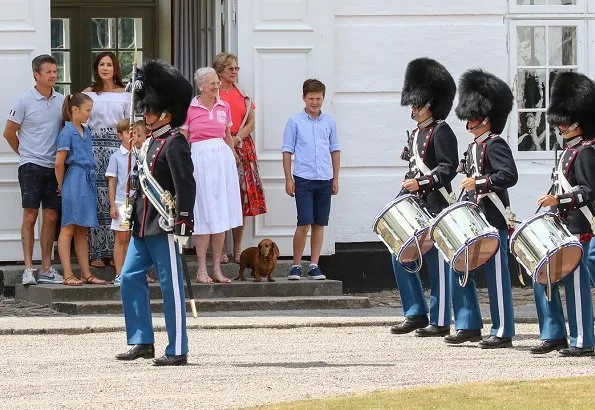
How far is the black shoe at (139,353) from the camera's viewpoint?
10445 millimetres

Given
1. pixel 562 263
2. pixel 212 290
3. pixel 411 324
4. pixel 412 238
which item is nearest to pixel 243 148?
pixel 212 290

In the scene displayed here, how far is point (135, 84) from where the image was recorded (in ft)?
34.6

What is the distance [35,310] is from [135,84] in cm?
354

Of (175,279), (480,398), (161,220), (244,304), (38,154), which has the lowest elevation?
(480,398)

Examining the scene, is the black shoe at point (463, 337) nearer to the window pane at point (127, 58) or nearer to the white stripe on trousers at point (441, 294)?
the white stripe on trousers at point (441, 294)

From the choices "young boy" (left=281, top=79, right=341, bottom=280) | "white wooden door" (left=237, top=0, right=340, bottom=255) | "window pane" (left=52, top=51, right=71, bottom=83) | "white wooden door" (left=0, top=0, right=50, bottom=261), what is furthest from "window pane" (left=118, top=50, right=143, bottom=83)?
"young boy" (left=281, top=79, right=341, bottom=280)

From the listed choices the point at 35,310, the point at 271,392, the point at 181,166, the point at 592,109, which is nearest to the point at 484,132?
the point at 592,109

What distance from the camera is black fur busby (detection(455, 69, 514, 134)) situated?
11516 mm

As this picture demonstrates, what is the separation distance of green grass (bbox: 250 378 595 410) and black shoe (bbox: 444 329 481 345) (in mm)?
2142

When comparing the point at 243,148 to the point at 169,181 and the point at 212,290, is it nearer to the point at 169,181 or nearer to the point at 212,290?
the point at 212,290

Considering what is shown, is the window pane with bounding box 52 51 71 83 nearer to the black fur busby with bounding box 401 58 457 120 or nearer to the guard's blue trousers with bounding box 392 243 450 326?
the black fur busby with bounding box 401 58 457 120

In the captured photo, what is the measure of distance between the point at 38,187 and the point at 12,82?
104 centimetres

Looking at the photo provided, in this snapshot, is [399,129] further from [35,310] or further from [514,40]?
[35,310]

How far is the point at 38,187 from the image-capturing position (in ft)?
46.2
